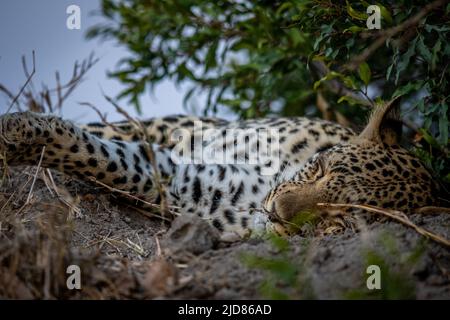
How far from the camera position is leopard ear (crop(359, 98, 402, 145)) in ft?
14.3

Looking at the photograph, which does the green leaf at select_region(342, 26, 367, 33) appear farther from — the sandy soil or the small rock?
the small rock

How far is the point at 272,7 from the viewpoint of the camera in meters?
5.95

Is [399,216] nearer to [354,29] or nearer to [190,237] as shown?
[190,237]

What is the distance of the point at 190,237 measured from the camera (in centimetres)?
314

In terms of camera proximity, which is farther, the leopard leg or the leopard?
the leopard leg

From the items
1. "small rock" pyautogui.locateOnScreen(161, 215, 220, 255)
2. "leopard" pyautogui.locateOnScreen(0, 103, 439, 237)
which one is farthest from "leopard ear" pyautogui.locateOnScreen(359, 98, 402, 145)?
"small rock" pyautogui.locateOnScreen(161, 215, 220, 255)

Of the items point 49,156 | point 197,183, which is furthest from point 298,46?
point 49,156

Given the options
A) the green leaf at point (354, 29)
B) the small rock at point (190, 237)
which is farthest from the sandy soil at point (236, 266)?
the green leaf at point (354, 29)

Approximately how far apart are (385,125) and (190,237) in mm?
1918

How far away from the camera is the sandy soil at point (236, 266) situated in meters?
2.66
